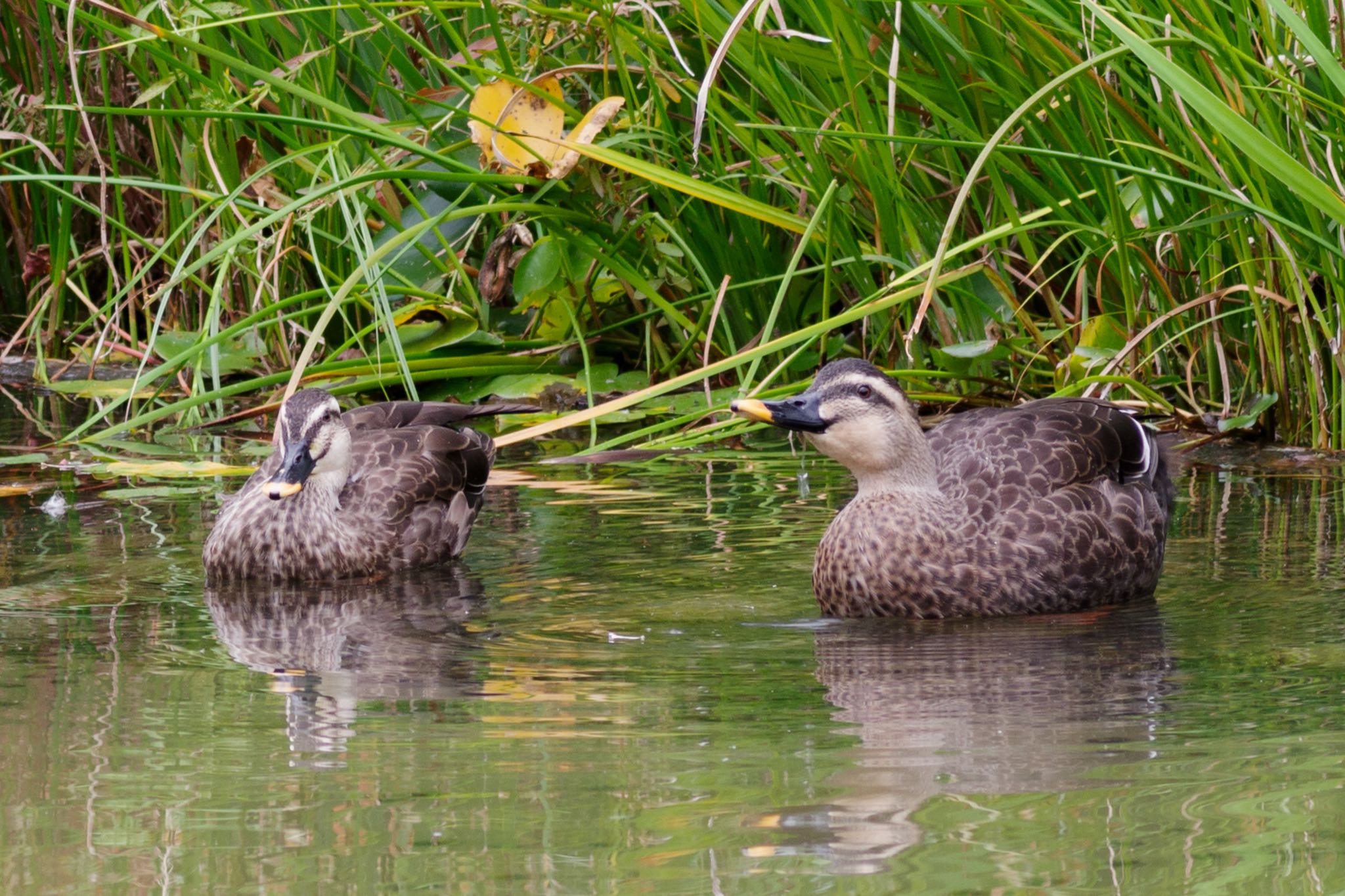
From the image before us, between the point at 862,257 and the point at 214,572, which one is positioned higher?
the point at 862,257

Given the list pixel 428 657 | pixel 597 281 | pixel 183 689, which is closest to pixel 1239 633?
pixel 428 657

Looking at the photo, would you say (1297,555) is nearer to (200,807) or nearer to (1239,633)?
(1239,633)

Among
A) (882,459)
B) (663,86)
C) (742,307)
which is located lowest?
(882,459)

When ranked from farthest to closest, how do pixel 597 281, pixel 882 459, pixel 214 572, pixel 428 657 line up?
pixel 597 281 < pixel 214 572 < pixel 882 459 < pixel 428 657

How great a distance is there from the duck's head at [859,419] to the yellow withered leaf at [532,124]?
2.21 meters

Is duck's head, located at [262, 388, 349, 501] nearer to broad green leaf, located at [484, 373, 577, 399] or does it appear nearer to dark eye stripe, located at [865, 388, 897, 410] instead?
dark eye stripe, located at [865, 388, 897, 410]

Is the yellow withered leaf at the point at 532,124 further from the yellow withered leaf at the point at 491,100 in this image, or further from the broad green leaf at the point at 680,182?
the broad green leaf at the point at 680,182

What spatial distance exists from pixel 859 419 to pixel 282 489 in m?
1.64

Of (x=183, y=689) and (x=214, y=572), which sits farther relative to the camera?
(x=214, y=572)

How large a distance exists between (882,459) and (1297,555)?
1.13 metres

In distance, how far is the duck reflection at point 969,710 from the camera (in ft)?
10.0

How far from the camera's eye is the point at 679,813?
10.1 feet

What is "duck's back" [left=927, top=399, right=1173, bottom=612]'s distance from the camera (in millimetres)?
5098


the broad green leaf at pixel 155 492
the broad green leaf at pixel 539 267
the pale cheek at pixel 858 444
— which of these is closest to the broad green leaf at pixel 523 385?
the broad green leaf at pixel 539 267
